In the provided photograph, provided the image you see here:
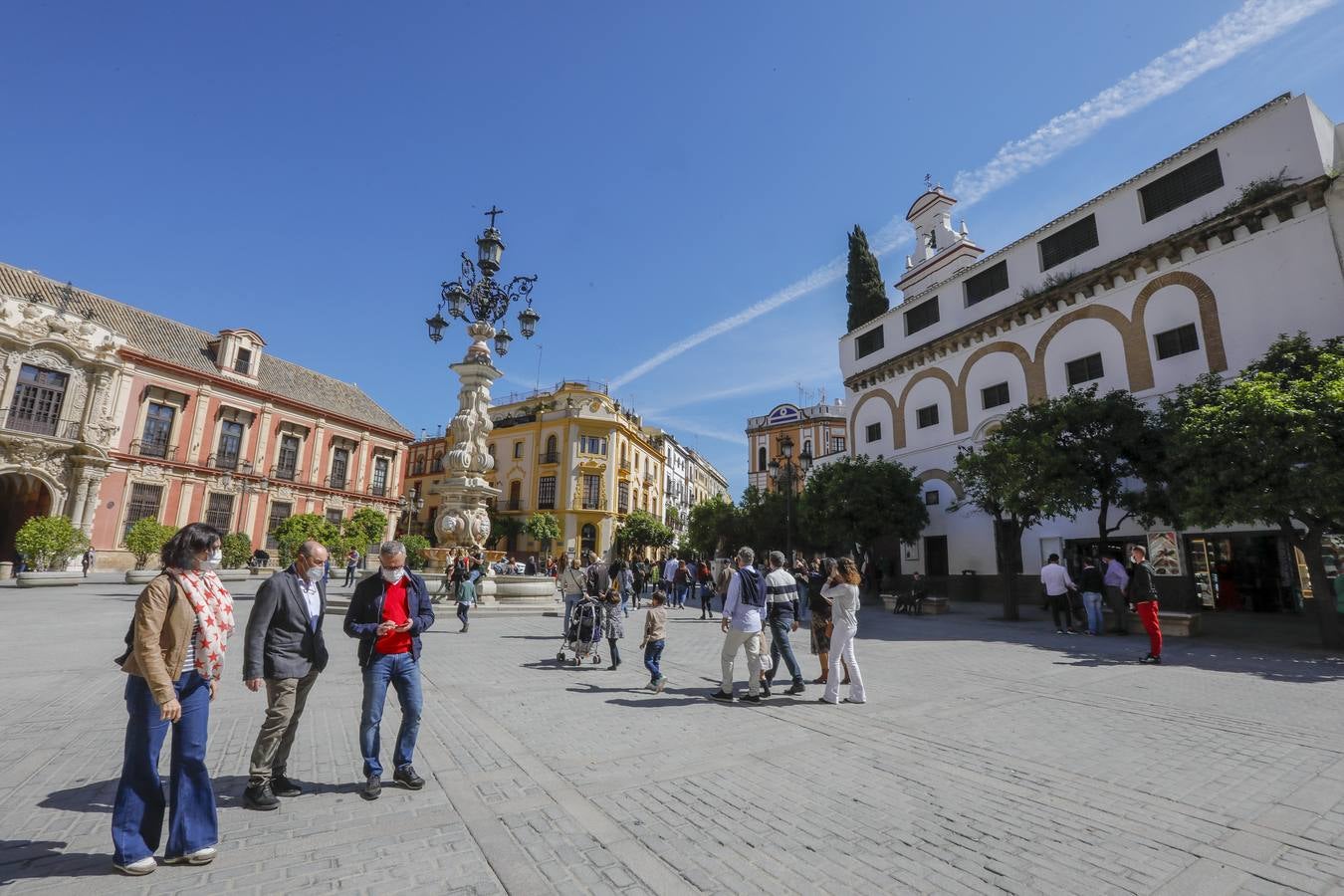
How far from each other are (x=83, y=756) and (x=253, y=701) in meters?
1.81

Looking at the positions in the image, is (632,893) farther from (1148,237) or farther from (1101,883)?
(1148,237)

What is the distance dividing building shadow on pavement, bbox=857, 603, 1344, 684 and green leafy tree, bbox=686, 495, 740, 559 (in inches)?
942

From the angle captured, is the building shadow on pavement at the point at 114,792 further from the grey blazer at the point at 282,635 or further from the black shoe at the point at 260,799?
the grey blazer at the point at 282,635

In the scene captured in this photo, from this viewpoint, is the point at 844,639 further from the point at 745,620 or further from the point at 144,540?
the point at 144,540

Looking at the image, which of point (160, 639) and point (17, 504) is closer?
point (160, 639)

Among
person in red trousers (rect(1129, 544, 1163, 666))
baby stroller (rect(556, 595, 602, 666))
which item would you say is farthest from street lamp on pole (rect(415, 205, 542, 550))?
person in red trousers (rect(1129, 544, 1163, 666))

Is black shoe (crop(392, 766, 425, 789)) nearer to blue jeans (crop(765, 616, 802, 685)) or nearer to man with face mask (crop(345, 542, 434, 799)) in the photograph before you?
man with face mask (crop(345, 542, 434, 799))

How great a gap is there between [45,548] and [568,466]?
27545 mm

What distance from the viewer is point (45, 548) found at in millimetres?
20406

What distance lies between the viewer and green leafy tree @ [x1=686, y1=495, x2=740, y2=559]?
4031 cm

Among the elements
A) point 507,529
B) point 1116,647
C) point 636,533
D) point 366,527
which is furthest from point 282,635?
point 636,533

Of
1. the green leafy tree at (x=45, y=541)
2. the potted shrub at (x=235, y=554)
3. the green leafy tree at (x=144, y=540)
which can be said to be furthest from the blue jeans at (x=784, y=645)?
the green leafy tree at (x=45, y=541)

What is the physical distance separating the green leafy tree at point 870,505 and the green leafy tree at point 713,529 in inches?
623

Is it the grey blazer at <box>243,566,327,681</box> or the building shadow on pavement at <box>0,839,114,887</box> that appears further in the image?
the grey blazer at <box>243,566,327,681</box>
